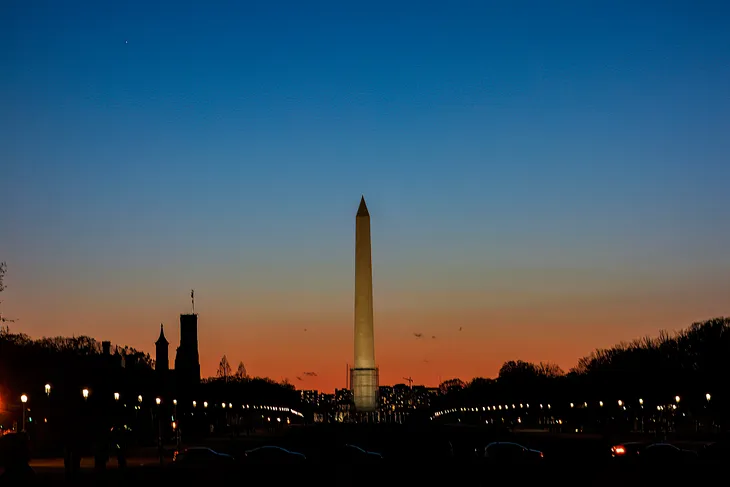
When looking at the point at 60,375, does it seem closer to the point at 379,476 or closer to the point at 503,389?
the point at 379,476

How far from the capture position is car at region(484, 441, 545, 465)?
122ft

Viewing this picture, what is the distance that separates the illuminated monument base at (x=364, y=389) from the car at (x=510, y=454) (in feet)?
245

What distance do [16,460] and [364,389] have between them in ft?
356

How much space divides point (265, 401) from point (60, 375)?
120727 millimetres

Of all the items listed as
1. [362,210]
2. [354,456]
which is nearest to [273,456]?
[354,456]

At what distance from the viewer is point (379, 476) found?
1315 inches

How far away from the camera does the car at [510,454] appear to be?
37250 millimetres

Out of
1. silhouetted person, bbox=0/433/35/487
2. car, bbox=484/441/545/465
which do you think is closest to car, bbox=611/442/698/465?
car, bbox=484/441/545/465

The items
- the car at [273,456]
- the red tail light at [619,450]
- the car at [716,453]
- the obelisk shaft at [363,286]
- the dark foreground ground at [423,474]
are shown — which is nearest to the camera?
the dark foreground ground at [423,474]

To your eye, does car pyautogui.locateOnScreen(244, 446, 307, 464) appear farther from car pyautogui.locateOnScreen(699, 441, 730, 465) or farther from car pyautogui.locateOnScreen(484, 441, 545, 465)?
car pyautogui.locateOnScreen(699, 441, 730, 465)

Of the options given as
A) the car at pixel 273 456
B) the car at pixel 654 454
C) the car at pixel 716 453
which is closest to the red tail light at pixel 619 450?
the car at pixel 654 454

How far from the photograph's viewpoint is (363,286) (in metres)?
109

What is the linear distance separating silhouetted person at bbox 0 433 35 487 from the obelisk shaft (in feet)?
326

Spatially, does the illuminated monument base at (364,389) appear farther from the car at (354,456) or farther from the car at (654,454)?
the car at (654,454)
